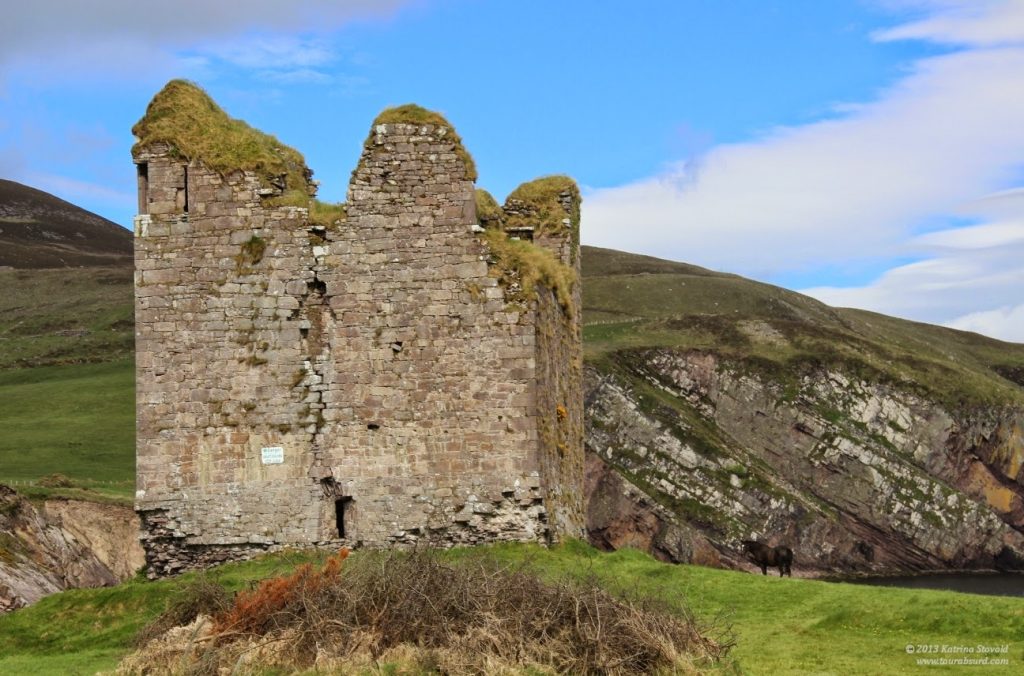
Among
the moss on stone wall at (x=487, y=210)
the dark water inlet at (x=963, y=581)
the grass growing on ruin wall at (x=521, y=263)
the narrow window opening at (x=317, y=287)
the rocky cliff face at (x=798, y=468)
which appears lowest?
the dark water inlet at (x=963, y=581)

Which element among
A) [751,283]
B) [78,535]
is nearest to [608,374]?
[78,535]

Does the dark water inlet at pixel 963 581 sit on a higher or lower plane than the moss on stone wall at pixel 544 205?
lower

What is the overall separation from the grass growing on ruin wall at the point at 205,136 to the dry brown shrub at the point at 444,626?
865 centimetres

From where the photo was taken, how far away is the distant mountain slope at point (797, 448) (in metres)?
63.2

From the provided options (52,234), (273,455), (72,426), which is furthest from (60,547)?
(52,234)

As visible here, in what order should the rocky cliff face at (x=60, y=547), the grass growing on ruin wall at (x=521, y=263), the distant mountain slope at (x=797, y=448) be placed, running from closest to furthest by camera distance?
1. the grass growing on ruin wall at (x=521, y=263)
2. the rocky cliff face at (x=60, y=547)
3. the distant mountain slope at (x=797, y=448)

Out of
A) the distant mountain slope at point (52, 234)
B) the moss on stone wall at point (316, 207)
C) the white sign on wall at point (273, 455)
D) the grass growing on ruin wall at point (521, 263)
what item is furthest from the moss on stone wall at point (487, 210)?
the distant mountain slope at point (52, 234)

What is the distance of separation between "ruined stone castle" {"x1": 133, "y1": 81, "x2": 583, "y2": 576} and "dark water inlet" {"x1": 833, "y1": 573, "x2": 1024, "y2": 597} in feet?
144

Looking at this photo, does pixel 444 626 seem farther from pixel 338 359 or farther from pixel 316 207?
pixel 316 207

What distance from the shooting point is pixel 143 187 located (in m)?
21.4

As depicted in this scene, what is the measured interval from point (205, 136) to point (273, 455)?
542 cm

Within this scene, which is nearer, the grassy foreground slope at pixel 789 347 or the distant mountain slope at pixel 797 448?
the distant mountain slope at pixel 797 448

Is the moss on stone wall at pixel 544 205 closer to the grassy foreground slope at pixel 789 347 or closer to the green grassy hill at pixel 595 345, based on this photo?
the green grassy hill at pixel 595 345

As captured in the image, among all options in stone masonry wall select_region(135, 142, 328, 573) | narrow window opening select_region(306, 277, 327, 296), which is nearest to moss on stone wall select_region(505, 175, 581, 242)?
narrow window opening select_region(306, 277, 327, 296)
